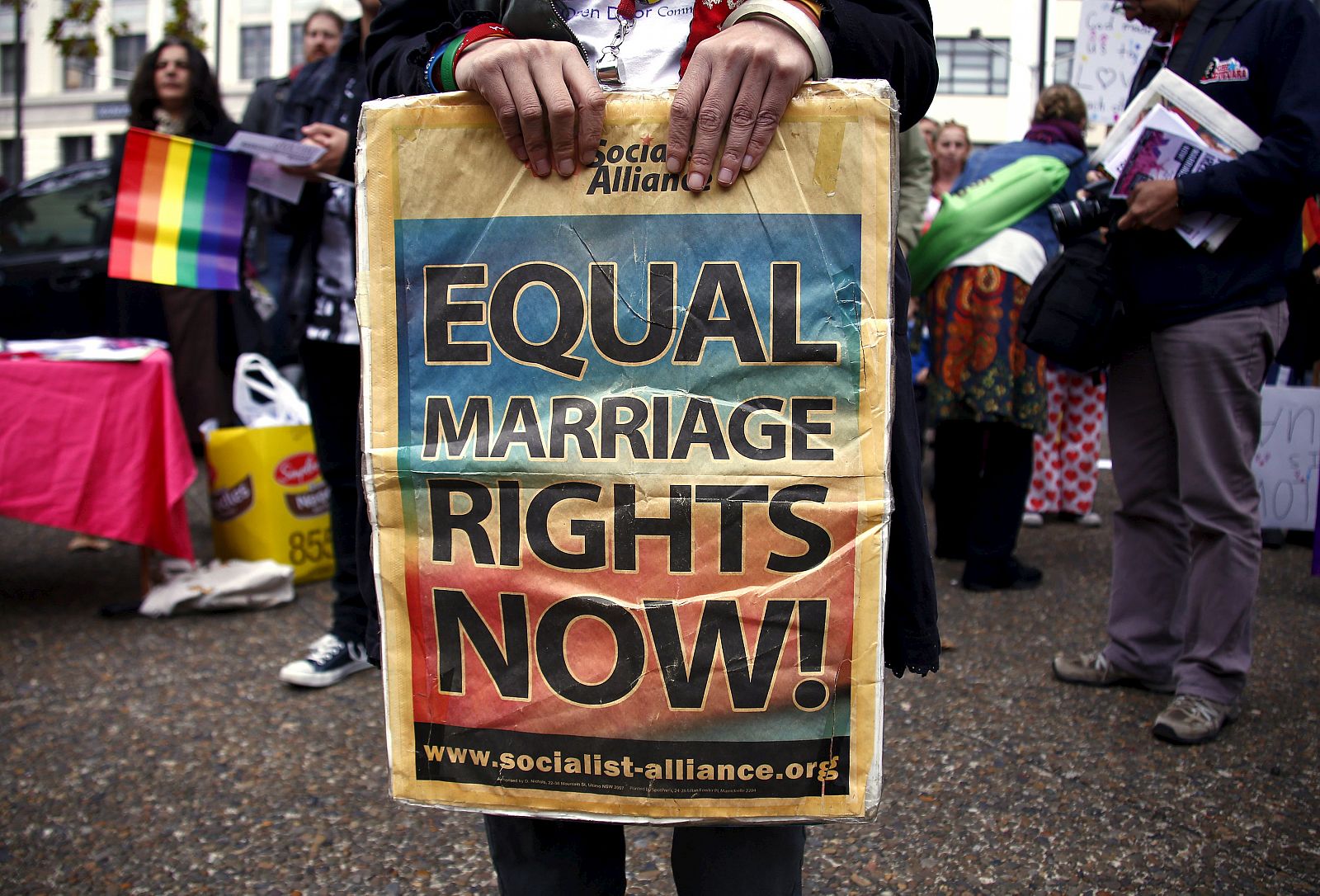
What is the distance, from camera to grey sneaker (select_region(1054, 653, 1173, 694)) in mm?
3121

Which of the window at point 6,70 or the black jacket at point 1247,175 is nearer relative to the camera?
the black jacket at point 1247,175

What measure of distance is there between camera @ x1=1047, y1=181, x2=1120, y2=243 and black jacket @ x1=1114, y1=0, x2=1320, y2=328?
18cm

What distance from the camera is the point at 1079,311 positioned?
3.01 meters

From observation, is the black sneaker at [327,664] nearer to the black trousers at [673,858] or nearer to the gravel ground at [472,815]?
the gravel ground at [472,815]

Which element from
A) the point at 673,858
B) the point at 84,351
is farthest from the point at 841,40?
the point at 84,351

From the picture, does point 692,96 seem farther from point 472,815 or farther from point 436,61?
point 472,815

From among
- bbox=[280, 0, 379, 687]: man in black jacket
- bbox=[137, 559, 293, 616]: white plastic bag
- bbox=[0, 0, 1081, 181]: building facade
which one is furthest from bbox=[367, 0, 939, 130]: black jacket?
bbox=[0, 0, 1081, 181]: building facade

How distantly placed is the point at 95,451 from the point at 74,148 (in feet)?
111

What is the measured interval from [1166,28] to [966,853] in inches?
84.8

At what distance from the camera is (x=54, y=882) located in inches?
84.6

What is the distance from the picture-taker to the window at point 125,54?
105ft

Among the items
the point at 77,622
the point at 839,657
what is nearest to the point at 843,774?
the point at 839,657

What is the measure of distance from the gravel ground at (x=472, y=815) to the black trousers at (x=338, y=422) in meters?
0.46

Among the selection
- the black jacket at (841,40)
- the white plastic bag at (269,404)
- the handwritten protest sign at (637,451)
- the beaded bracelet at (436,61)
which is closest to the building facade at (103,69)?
the white plastic bag at (269,404)
